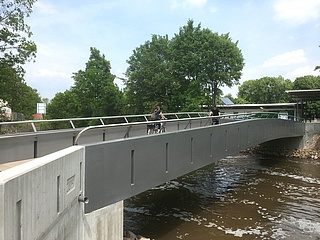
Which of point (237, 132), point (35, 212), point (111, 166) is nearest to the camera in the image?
point (35, 212)

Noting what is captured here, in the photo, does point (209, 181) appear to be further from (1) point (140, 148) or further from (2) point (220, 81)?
(2) point (220, 81)

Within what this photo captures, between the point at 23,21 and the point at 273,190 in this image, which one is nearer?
the point at 273,190

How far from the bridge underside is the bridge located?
20 millimetres

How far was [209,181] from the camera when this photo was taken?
18.0 m

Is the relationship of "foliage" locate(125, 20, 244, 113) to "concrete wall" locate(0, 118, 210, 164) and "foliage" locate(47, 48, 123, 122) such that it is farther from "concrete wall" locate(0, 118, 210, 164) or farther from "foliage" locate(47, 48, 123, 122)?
"concrete wall" locate(0, 118, 210, 164)

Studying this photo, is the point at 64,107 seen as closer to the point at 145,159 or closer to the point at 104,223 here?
the point at 145,159

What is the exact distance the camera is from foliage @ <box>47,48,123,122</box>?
4419 centimetres

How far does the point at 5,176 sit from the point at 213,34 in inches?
1499

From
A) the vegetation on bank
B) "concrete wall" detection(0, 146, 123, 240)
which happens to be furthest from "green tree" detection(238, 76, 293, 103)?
"concrete wall" detection(0, 146, 123, 240)

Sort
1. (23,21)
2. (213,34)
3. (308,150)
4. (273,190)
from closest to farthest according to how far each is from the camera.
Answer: (273,190) → (23,21) → (308,150) → (213,34)

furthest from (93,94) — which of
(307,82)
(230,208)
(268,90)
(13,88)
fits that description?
(268,90)

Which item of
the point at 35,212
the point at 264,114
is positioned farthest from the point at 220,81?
the point at 35,212

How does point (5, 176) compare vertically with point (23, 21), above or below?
below

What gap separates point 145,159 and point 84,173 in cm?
248
